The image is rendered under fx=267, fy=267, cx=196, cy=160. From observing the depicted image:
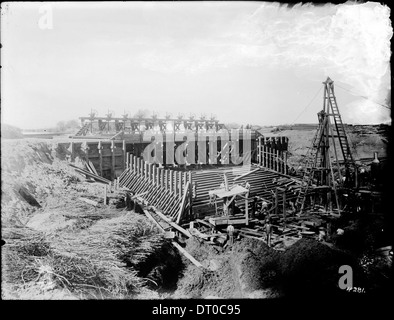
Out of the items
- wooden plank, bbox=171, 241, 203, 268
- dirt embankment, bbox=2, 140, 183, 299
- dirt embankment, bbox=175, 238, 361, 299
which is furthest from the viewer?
wooden plank, bbox=171, 241, 203, 268

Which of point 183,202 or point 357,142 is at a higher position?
point 357,142

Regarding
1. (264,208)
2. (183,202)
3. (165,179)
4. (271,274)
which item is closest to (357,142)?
(264,208)

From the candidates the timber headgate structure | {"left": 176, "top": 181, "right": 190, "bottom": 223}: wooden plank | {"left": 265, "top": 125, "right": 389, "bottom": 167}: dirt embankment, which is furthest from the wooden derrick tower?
{"left": 176, "top": 181, "right": 190, "bottom": 223}: wooden plank

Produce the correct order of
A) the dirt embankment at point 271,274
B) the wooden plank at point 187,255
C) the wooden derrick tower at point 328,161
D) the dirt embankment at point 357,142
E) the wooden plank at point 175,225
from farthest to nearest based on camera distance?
the dirt embankment at point 357,142
the wooden derrick tower at point 328,161
the wooden plank at point 175,225
the wooden plank at point 187,255
the dirt embankment at point 271,274

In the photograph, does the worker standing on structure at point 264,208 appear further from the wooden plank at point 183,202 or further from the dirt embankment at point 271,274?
the dirt embankment at point 271,274

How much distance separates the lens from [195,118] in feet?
65.1

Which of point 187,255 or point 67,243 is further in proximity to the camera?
point 187,255

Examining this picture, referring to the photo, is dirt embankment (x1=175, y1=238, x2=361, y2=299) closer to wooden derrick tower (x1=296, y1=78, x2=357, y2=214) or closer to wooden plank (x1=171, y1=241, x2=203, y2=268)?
wooden plank (x1=171, y1=241, x2=203, y2=268)

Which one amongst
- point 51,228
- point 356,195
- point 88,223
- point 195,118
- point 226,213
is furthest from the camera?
point 195,118

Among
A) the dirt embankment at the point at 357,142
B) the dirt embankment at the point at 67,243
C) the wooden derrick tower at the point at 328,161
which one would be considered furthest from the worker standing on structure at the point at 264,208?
the dirt embankment at the point at 357,142

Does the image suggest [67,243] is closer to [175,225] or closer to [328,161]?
[175,225]
